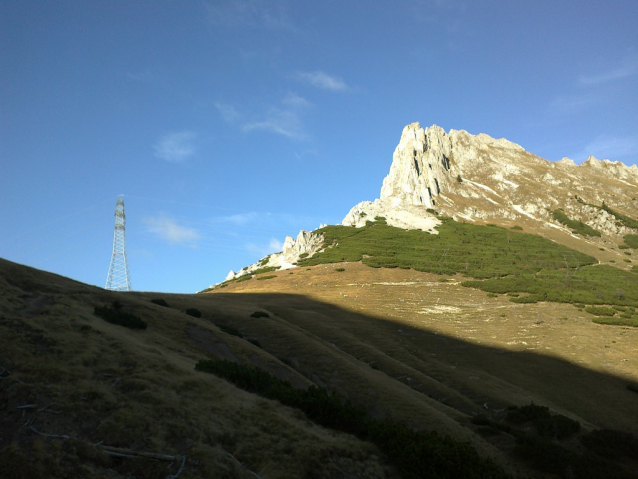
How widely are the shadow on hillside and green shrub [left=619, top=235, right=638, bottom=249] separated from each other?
8661 centimetres

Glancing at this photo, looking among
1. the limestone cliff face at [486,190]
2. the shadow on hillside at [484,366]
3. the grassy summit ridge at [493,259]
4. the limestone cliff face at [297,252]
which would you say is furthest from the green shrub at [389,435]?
the limestone cliff face at [486,190]

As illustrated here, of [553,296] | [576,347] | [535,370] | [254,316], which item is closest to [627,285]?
[553,296]

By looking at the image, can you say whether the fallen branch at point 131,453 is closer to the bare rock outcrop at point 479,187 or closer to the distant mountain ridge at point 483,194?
the distant mountain ridge at point 483,194

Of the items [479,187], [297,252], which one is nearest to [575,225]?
[479,187]

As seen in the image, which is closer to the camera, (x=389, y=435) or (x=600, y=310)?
(x=389, y=435)

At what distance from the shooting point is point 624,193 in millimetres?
135000

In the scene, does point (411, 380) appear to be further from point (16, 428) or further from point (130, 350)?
point (16, 428)

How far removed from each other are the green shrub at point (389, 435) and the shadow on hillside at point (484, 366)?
10.8m

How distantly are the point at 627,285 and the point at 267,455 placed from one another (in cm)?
8441

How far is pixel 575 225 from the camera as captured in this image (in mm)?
107688

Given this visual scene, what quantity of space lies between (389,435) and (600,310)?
2192 inches

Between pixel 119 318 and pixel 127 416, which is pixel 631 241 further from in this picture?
pixel 127 416

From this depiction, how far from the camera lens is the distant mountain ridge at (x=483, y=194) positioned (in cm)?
Result: 10541

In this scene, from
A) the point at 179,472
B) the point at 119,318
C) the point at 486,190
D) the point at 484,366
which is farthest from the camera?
the point at 486,190
